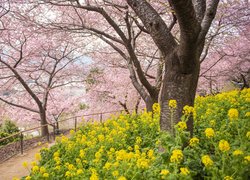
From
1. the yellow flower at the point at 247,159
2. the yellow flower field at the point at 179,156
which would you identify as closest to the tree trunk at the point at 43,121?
the yellow flower field at the point at 179,156

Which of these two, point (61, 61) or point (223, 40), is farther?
point (61, 61)

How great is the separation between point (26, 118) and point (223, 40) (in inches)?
627

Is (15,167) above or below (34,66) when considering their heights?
below

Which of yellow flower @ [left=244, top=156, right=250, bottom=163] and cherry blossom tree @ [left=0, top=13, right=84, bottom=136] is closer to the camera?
yellow flower @ [left=244, top=156, right=250, bottom=163]

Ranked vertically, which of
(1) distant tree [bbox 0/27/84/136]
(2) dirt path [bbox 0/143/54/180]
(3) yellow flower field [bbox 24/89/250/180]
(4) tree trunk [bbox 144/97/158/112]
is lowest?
(2) dirt path [bbox 0/143/54/180]

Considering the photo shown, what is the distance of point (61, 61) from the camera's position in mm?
19125

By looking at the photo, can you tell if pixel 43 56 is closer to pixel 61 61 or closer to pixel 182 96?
pixel 61 61

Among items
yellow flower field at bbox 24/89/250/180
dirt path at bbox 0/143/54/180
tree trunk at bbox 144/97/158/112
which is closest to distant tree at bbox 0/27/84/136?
dirt path at bbox 0/143/54/180

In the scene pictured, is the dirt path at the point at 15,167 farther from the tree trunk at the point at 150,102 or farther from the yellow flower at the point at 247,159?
the yellow flower at the point at 247,159

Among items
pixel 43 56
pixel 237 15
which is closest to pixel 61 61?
pixel 43 56

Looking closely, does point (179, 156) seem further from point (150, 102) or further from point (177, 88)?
point (150, 102)

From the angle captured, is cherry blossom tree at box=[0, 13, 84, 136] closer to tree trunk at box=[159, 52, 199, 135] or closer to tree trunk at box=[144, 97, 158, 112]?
tree trunk at box=[144, 97, 158, 112]

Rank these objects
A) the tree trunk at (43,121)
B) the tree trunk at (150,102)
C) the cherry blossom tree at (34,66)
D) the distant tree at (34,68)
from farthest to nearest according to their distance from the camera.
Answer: the tree trunk at (43,121) < the distant tree at (34,68) < the cherry blossom tree at (34,66) < the tree trunk at (150,102)

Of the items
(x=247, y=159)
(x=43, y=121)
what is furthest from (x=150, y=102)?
(x=43, y=121)
